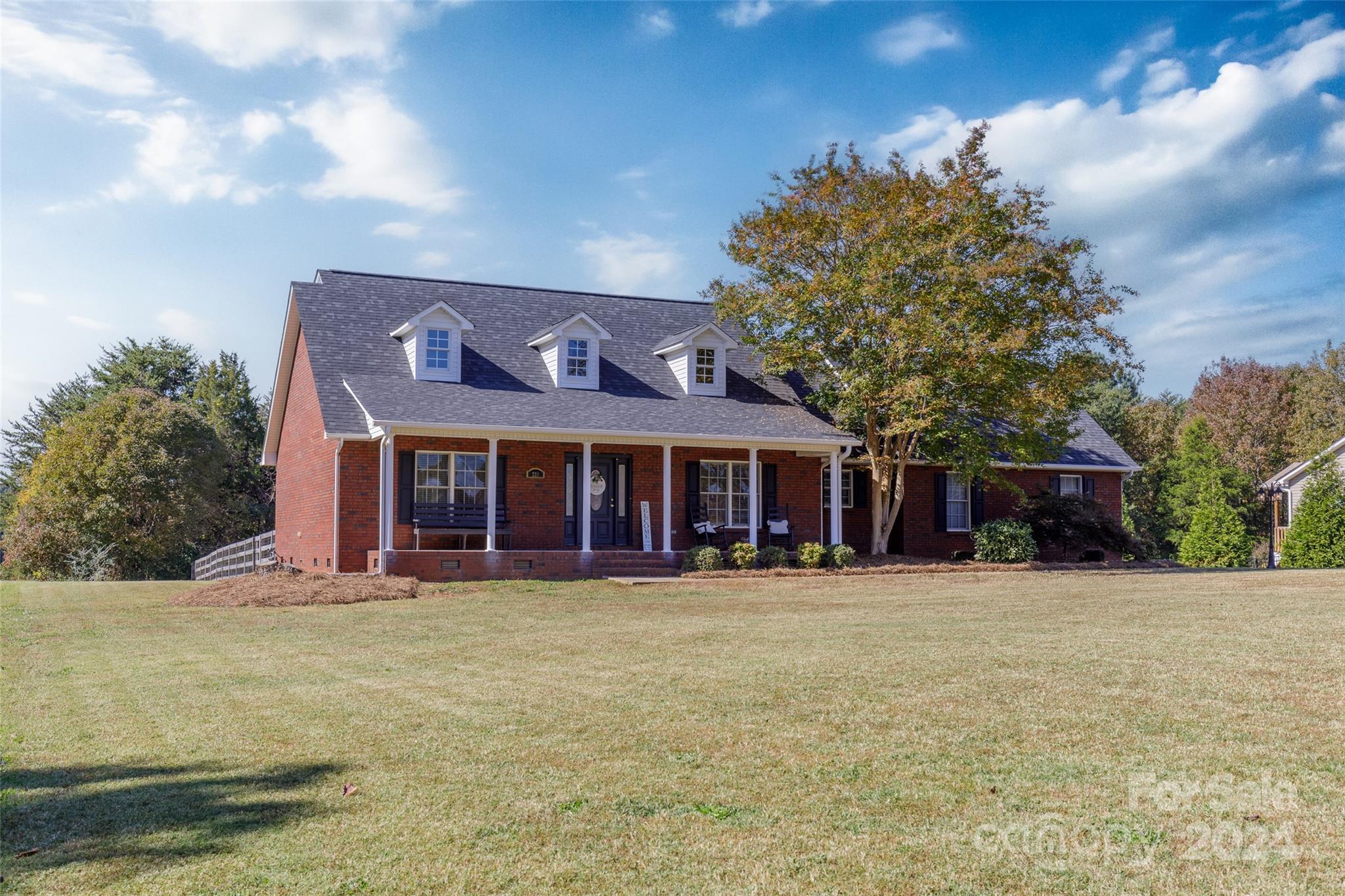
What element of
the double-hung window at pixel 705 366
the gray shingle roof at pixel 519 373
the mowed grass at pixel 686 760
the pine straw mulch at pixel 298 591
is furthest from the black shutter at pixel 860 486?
the mowed grass at pixel 686 760

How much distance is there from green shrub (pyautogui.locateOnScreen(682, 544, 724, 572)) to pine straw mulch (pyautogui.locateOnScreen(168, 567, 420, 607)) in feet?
19.0

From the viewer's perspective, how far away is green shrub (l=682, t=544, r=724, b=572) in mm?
21250

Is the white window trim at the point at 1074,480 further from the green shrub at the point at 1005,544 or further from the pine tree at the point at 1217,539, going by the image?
the green shrub at the point at 1005,544

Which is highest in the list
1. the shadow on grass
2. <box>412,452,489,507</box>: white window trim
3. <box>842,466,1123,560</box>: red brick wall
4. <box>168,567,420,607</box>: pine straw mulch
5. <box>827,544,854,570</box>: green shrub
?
<box>412,452,489,507</box>: white window trim

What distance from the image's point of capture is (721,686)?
8227 millimetres

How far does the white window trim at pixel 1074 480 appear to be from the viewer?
96.1 ft

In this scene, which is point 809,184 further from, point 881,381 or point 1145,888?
point 1145,888

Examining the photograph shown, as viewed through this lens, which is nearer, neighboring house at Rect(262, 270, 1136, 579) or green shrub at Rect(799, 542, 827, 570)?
neighboring house at Rect(262, 270, 1136, 579)

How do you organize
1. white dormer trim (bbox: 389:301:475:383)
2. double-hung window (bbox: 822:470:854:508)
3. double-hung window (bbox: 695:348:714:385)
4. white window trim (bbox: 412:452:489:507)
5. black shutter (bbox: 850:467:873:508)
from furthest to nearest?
black shutter (bbox: 850:467:873:508)
double-hung window (bbox: 822:470:854:508)
double-hung window (bbox: 695:348:714:385)
white dormer trim (bbox: 389:301:475:383)
white window trim (bbox: 412:452:489:507)

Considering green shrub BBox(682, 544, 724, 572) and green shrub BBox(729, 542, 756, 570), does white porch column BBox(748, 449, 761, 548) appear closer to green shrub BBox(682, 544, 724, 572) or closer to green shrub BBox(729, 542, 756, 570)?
green shrub BBox(729, 542, 756, 570)

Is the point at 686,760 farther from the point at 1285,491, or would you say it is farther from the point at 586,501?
the point at 1285,491

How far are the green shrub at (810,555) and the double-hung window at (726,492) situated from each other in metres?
1.81

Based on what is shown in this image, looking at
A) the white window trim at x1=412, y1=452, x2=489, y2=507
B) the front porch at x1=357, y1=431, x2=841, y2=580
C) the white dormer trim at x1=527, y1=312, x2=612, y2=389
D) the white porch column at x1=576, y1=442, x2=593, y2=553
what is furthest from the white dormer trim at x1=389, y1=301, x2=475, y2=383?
the white porch column at x1=576, y1=442, x2=593, y2=553

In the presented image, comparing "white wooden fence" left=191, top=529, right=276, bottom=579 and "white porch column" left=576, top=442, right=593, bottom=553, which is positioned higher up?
"white porch column" left=576, top=442, right=593, bottom=553
